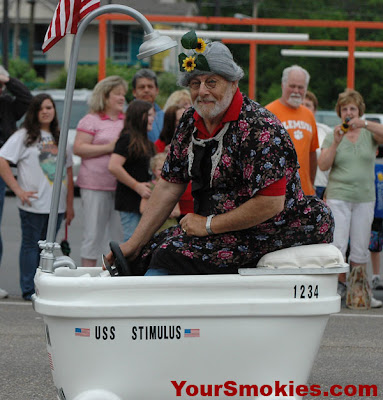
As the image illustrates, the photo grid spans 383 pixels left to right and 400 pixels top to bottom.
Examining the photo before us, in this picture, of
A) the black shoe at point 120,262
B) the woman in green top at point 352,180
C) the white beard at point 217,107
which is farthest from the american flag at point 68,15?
the woman in green top at point 352,180

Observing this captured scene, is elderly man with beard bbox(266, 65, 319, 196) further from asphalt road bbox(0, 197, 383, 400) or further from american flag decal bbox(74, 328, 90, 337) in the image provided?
american flag decal bbox(74, 328, 90, 337)

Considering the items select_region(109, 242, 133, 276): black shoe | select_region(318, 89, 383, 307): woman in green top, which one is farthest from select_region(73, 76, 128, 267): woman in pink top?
select_region(109, 242, 133, 276): black shoe

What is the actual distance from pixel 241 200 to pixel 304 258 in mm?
377

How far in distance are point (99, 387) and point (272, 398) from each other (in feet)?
2.43

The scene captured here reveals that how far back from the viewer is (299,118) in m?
7.48

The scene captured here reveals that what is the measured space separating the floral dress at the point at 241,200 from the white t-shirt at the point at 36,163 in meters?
3.58

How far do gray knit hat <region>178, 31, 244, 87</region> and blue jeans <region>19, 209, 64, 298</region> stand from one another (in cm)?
383

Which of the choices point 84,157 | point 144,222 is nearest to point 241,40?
point 84,157

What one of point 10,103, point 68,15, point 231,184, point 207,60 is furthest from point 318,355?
point 10,103

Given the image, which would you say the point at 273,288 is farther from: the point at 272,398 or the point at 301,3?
the point at 301,3

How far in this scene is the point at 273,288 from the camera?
3926 mm

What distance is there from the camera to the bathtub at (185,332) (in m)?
3.87

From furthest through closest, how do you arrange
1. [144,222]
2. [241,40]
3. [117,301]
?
[241,40] → [144,222] → [117,301]

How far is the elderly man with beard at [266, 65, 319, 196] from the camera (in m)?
7.34
